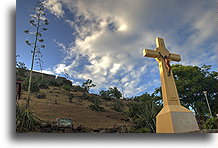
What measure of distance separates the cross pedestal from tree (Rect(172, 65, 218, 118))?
2.44m

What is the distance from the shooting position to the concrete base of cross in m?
2.52

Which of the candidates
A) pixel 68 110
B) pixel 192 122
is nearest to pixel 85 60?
pixel 68 110

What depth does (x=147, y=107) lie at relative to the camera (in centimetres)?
336

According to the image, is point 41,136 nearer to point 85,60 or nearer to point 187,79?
point 85,60

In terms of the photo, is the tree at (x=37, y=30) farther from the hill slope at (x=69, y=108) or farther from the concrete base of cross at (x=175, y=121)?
the concrete base of cross at (x=175, y=121)

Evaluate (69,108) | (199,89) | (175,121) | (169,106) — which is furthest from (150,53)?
(199,89)

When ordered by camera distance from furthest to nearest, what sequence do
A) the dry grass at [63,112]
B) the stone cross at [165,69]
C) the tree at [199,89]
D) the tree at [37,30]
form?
the tree at [199,89] → the stone cross at [165,69] → the dry grass at [63,112] → the tree at [37,30]

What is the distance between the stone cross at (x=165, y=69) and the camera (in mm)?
2914

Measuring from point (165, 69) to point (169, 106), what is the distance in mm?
700

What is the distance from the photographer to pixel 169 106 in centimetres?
277

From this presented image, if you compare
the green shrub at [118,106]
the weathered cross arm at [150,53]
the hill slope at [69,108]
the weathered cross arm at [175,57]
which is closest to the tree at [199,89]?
the green shrub at [118,106]
